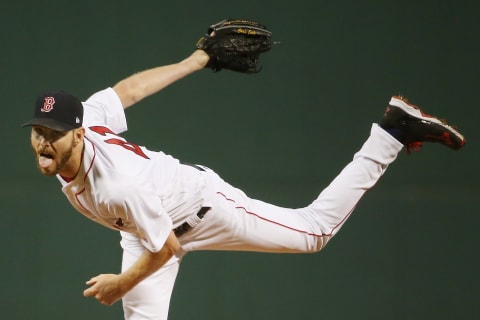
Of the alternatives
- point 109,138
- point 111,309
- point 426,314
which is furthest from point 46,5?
point 426,314

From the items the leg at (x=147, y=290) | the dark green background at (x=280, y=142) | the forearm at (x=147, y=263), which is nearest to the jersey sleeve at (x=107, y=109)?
the leg at (x=147, y=290)

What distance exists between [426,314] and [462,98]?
1027mm

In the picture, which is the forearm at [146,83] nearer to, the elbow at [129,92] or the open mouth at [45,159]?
the elbow at [129,92]

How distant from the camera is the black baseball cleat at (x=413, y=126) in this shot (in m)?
2.76

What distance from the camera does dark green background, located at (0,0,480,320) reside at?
145 inches

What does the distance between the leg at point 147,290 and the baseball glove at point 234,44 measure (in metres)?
0.72

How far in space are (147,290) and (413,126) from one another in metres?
1.06

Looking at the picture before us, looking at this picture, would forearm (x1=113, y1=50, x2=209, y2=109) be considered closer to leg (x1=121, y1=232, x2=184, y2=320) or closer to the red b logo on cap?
leg (x1=121, y1=232, x2=184, y2=320)

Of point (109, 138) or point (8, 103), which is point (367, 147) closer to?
point (109, 138)

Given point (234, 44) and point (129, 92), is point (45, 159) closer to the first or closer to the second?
point (129, 92)

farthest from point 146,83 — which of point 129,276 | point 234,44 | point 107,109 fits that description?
point 129,276

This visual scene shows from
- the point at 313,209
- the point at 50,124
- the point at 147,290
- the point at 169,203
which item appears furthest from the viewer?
the point at 313,209

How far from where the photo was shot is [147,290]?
261cm

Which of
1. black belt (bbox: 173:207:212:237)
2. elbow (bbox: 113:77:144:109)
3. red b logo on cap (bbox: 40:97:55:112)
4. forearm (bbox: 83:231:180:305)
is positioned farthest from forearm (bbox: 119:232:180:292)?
elbow (bbox: 113:77:144:109)
